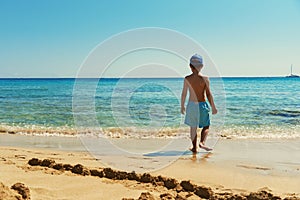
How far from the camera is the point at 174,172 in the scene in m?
4.47

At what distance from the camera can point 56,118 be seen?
12.2 m

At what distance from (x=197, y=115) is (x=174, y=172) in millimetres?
1728

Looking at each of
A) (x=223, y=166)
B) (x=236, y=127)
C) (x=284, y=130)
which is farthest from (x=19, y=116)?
(x=223, y=166)

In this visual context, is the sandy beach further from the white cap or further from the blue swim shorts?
the white cap

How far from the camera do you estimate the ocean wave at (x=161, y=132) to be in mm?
8492

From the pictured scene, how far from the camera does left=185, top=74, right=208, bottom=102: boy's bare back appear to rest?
19.9ft

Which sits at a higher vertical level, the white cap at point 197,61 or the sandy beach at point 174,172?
the white cap at point 197,61

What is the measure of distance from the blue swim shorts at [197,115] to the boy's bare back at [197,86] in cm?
10

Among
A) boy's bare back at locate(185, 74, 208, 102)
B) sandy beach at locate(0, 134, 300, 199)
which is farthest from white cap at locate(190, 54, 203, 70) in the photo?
sandy beach at locate(0, 134, 300, 199)

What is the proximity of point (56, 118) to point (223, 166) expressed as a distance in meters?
8.43

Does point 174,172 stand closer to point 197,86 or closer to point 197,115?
point 197,115

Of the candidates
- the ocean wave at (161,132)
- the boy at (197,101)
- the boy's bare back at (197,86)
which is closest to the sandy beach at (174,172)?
the boy at (197,101)

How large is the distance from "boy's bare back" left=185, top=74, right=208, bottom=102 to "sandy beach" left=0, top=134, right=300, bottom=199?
0.96 metres

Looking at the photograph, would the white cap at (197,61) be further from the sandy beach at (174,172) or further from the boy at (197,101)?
the sandy beach at (174,172)
